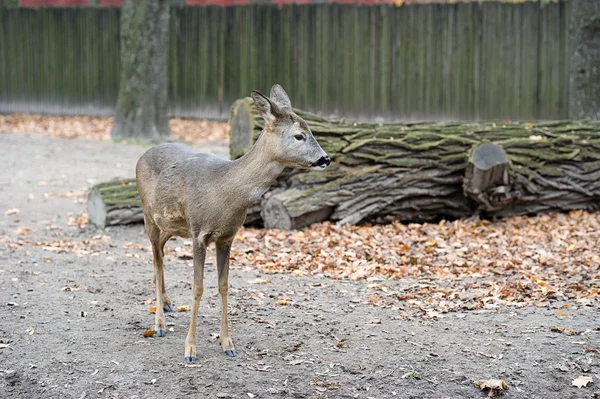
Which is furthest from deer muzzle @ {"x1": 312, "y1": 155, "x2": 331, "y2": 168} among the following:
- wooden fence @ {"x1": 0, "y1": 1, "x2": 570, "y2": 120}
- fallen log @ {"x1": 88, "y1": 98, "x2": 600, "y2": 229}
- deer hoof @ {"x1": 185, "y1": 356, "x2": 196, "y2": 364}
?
wooden fence @ {"x1": 0, "y1": 1, "x2": 570, "y2": 120}

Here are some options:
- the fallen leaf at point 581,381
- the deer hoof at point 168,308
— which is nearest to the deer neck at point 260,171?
the deer hoof at point 168,308

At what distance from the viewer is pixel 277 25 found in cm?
2048

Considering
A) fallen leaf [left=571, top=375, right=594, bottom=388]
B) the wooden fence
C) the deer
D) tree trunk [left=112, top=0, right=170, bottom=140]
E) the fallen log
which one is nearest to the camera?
fallen leaf [left=571, top=375, right=594, bottom=388]

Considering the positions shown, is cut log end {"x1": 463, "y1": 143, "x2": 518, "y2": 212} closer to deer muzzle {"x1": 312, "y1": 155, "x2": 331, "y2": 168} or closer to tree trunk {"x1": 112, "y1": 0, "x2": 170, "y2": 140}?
deer muzzle {"x1": 312, "y1": 155, "x2": 331, "y2": 168}

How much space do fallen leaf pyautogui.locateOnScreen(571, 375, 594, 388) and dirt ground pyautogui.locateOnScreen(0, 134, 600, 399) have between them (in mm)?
32

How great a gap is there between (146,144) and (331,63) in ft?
20.3

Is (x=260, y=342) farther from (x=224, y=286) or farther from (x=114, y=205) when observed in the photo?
(x=114, y=205)

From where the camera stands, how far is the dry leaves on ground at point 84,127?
60.4 ft

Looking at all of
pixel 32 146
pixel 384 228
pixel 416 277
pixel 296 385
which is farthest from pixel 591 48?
pixel 32 146

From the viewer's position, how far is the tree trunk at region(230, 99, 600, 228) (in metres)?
9.96

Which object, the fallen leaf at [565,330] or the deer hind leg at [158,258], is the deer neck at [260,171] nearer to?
the deer hind leg at [158,258]

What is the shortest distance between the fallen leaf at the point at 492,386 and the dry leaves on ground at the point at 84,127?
1315 centimetres

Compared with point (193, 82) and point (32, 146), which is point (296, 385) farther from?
point (193, 82)

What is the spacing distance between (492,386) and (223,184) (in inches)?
89.5
